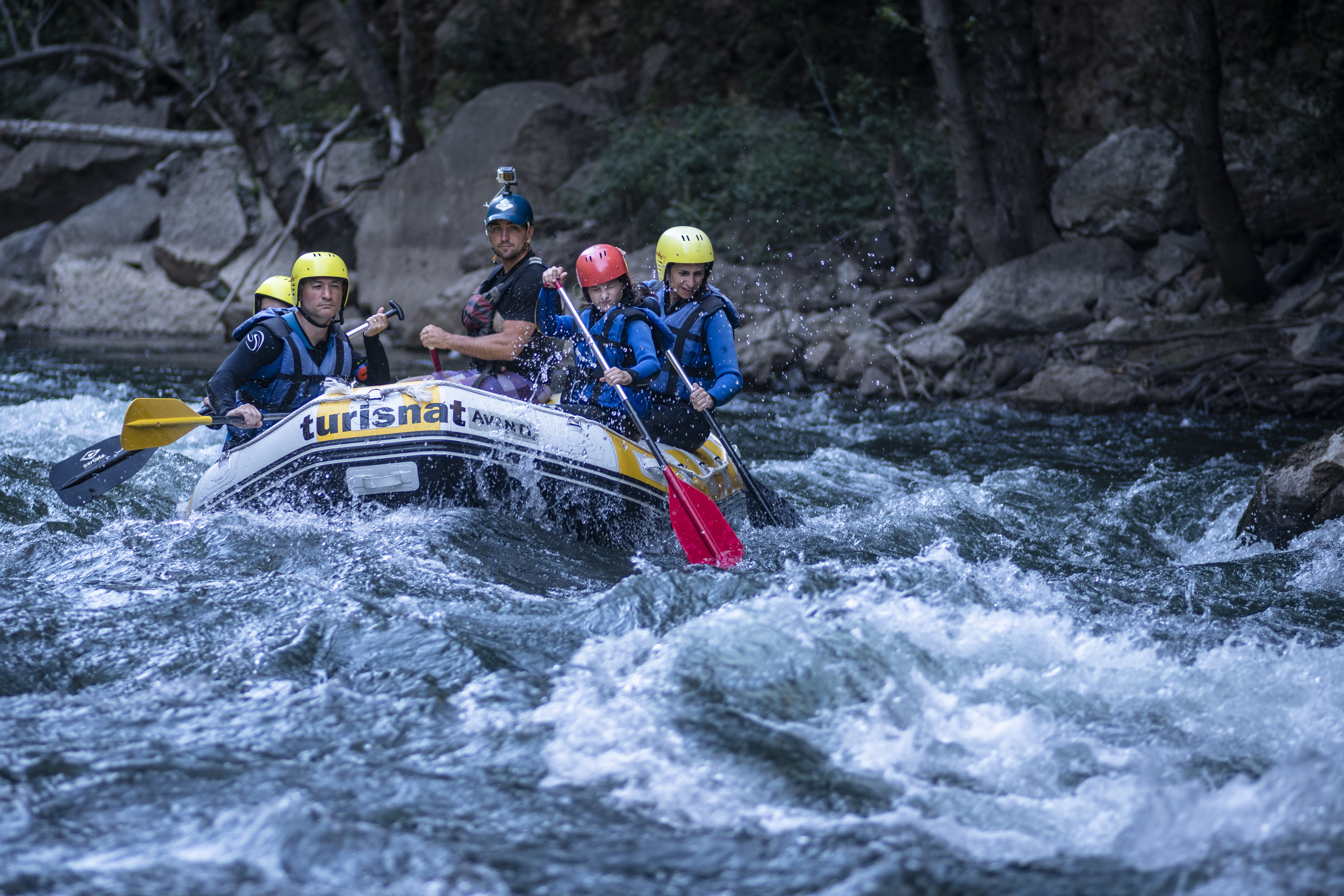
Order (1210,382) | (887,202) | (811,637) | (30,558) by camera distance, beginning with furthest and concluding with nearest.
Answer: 1. (887,202)
2. (1210,382)
3. (30,558)
4. (811,637)

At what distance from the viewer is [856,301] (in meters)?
12.0

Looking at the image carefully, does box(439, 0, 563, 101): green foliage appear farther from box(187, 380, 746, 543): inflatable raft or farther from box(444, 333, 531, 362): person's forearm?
box(187, 380, 746, 543): inflatable raft

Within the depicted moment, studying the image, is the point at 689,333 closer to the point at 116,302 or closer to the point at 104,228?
the point at 116,302

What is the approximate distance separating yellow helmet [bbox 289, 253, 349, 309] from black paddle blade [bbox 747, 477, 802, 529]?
2.20 metres

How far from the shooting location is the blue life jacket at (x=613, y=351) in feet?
17.6

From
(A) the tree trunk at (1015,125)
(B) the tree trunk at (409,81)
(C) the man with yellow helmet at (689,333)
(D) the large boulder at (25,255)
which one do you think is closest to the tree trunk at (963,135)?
(A) the tree trunk at (1015,125)

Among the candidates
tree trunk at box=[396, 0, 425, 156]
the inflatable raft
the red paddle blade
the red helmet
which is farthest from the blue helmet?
tree trunk at box=[396, 0, 425, 156]

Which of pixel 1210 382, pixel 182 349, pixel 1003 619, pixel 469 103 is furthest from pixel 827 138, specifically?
pixel 1003 619

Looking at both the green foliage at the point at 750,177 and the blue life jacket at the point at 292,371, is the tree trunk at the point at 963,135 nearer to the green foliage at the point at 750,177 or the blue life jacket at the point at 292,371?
the green foliage at the point at 750,177

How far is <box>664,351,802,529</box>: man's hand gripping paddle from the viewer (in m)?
5.50

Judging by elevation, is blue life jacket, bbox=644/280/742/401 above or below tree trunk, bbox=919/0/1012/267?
below

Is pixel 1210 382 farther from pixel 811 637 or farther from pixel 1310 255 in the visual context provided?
pixel 811 637

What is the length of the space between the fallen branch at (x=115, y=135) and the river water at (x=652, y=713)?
13.3 m

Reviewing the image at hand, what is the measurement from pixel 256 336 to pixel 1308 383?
713 cm
